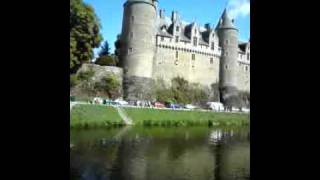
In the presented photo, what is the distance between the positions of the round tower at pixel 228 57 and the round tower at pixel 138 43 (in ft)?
48.2

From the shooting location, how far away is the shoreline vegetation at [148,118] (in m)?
28.1

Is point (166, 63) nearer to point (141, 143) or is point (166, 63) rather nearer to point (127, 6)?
point (127, 6)

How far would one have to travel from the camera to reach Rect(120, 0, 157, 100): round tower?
141 ft

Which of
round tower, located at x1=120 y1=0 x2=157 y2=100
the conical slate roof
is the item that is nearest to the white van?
round tower, located at x1=120 y1=0 x2=157 y2=100

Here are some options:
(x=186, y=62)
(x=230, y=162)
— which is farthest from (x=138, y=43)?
(x=230, y=162)

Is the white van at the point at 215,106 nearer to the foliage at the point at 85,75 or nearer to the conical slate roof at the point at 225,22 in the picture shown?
the conical slate roof at the point at 225,22

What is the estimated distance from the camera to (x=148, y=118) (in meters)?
33.2

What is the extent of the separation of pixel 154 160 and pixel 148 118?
736 inches

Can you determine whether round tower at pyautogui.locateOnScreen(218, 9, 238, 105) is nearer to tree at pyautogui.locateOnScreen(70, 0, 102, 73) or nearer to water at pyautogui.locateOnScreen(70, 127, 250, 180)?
tree at pyautogui.locateOnScreen(70, 0, 102, 73)

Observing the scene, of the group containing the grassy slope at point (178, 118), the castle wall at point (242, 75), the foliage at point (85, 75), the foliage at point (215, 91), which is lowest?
the grassy slope at point (178, 118)

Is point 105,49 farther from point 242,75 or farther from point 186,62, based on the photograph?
point 242,75

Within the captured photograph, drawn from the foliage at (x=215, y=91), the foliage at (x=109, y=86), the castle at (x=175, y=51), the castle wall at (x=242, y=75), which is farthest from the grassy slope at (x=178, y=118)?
the castle wall at (x=242, y=75)

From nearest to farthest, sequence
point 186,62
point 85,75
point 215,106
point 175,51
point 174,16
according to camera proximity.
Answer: point 85,75
point 175,51
point 215,106
point 186,62
point 174,16
